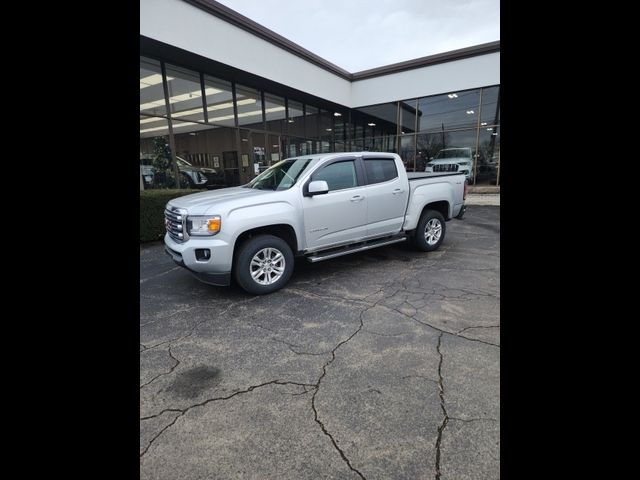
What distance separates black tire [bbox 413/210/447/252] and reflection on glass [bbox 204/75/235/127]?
802 centimetres

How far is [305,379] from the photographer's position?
2.69 metres

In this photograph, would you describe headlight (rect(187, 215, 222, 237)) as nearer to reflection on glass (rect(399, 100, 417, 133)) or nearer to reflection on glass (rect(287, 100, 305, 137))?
reflection on glass (rect(287, 100, 305, 137))

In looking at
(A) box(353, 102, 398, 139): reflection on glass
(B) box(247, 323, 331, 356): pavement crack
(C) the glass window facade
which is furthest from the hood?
(A) box(353, 102, 398, 139): reflection on glass

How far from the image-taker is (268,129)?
13023 mm

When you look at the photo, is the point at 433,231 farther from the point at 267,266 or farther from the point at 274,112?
the point at 274,112

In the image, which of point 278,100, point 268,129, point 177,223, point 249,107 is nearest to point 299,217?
point 177,223

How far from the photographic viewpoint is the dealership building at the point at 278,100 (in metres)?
9.16

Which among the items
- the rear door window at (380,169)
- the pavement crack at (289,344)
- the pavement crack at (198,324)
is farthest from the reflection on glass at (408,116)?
the pavement crack at (289,344)
